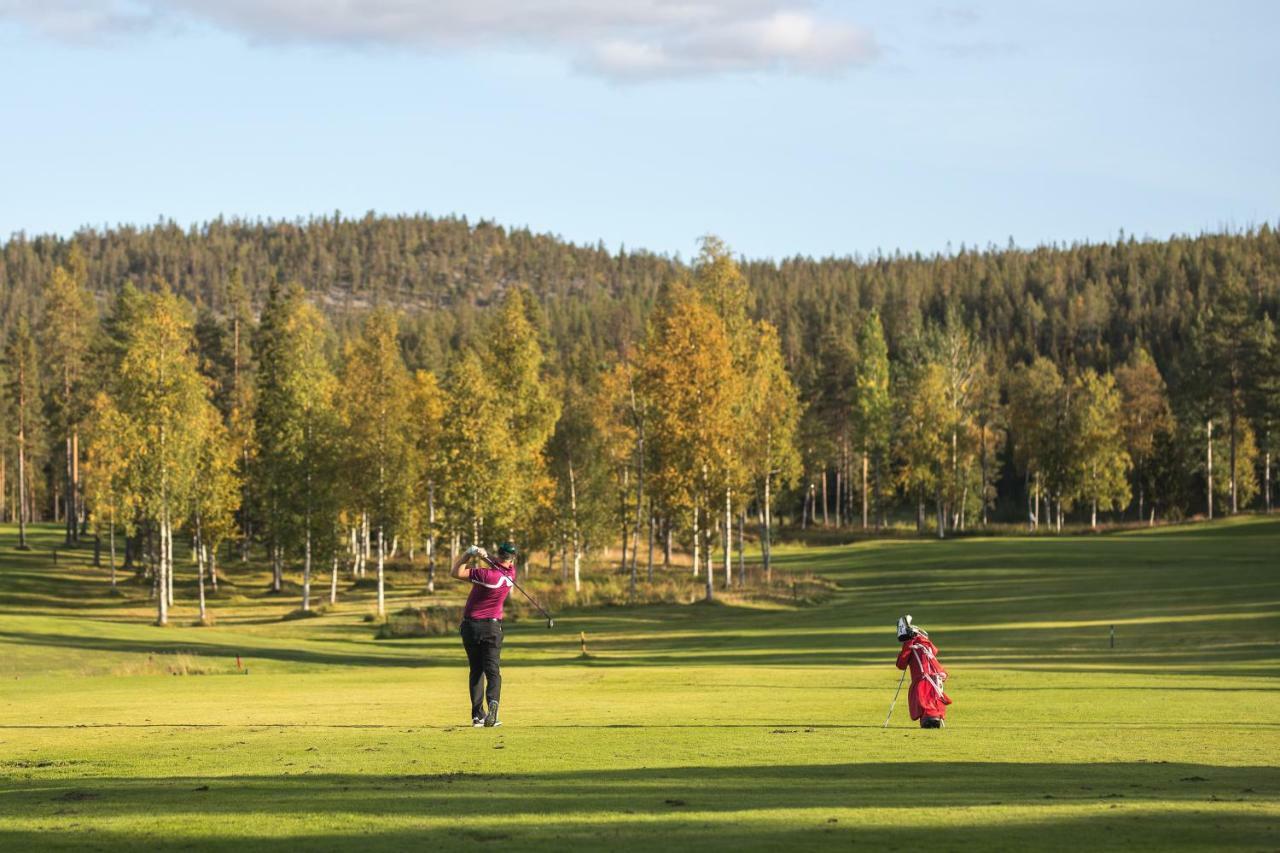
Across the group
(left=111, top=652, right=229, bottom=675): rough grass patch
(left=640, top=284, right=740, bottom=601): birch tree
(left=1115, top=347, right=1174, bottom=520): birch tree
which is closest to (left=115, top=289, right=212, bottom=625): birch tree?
(left=640, top=284, right=740, bottom=601): birch tree

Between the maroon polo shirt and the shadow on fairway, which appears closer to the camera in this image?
the shadow on fairway

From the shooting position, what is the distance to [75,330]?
3836 inches

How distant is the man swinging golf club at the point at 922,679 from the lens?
749 inches

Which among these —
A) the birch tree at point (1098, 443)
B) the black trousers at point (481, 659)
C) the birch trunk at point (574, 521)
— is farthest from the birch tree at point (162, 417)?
the birch tree at point (1098, 443)

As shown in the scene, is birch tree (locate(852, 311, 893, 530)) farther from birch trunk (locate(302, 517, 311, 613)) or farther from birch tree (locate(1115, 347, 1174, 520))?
birch trunk (locate(302, 517, 311, 613))

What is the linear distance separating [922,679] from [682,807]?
8.22 metres

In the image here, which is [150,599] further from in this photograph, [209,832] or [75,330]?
[209,832]

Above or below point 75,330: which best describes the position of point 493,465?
below

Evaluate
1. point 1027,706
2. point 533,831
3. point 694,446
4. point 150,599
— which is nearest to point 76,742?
point 533,831

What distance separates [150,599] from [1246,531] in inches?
2798

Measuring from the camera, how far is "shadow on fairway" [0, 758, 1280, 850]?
408 inches

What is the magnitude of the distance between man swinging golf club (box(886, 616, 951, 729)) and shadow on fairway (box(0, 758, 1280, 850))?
4.18 metres

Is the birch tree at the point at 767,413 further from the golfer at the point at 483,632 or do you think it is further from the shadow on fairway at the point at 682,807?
the shadow on fairway at the point at 682,807

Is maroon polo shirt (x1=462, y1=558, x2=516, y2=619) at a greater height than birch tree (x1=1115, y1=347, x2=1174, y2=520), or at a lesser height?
lesser
